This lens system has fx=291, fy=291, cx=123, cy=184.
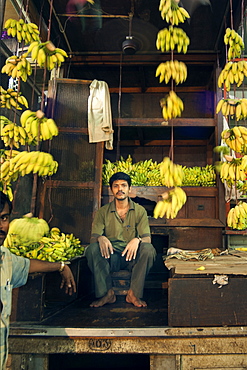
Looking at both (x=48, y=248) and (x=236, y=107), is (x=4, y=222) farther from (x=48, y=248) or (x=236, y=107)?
(x=236, y=107)

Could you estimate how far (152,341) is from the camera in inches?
91.6

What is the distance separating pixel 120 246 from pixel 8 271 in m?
2.01

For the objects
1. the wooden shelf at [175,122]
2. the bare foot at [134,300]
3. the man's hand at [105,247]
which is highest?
the wooden shelf at [175,122]

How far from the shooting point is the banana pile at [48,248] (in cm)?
297

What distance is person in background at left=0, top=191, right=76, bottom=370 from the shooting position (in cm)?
177

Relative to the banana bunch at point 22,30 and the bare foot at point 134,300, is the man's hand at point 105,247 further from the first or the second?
the banana bunch at point 22,30

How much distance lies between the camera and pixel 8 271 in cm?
195

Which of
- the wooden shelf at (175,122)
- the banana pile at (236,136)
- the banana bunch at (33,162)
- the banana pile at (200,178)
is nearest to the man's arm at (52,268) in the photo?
the banana bunch at (33,162)

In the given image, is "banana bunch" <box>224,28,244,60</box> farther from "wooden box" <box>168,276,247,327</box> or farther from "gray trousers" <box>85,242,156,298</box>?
"gray trousers" <box>85,242,156,298</box>

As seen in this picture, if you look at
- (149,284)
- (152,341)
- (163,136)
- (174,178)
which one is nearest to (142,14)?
(163,136)

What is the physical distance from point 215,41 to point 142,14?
1.52 meters

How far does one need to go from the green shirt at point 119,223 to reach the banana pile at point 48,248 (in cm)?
50

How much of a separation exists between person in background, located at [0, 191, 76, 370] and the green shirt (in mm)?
1143

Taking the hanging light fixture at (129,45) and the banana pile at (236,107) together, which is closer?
the banana pile at (236,107)
